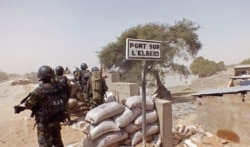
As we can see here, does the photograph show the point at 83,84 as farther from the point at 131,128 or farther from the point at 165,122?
the point at 165,122

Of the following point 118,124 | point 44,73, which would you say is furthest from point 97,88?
point 44,73

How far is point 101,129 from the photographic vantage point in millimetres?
3834

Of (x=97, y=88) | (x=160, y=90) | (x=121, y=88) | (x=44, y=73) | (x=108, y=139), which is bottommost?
(x=160, y=90)

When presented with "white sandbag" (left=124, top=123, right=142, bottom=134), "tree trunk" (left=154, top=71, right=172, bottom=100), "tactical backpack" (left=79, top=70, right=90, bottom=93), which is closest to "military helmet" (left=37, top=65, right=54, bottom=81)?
"white sandbag" (left=124, top=123, right=142, bottom=134)

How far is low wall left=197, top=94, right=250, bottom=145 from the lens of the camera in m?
4.87

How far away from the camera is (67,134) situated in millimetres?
6500

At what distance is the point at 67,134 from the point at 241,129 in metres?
4.48

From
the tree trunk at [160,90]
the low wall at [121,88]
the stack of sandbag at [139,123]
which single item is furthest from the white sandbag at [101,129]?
the tree trunk at [160,90]

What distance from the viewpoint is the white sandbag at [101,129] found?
3.82 meters

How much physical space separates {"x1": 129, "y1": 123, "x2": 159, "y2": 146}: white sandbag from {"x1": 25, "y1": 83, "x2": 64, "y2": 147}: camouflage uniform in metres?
1.31

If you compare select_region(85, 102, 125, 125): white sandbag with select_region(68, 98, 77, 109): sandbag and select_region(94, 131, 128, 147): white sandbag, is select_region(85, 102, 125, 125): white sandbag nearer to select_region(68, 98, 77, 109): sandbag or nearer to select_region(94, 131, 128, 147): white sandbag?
select_region(94, 131, 128, 147): white sandbag

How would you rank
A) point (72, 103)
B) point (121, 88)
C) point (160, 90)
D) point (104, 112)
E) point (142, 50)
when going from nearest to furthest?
point (142, 50)
point (104, 112)
point (72, 103)
point (121, 88)
point (160, 90)

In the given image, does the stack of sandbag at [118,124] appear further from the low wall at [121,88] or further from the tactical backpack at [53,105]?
the low wall at [121,88]

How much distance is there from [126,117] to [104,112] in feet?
1.30
